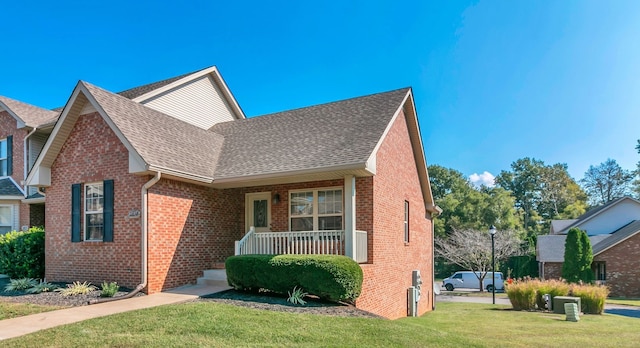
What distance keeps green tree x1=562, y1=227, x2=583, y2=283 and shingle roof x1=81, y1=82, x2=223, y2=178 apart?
2493 cm

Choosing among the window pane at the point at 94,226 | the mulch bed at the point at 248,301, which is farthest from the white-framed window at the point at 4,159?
the mulch bed at the point at 248,301

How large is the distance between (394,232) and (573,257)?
20.4 metres

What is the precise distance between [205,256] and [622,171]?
246 ft

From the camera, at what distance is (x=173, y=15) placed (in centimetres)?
1656

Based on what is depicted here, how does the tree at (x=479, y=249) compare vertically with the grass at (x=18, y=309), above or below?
below

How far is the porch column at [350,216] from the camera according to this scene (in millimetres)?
10117

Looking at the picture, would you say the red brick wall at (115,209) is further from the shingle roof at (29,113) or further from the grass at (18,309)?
the shingle roof at (29,113)

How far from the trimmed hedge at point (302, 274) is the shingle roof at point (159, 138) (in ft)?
11.0

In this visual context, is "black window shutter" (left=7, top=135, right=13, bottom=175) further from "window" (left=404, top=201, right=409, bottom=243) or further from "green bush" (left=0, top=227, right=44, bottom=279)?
"window" (left=404, top=201, right=409, bottom=243)

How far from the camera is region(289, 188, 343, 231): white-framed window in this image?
39.0ft

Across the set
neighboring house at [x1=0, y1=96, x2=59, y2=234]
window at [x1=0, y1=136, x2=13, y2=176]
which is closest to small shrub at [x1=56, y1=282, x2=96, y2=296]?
neighboring house at [x1=0, y1=96, x2=59, y2=234]

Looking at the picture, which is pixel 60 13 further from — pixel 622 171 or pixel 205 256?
pixel 622 171

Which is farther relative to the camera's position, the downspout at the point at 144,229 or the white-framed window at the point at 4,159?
the white-framed window at the point at 4,159

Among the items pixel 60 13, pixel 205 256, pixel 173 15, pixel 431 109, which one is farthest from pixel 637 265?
pixel 60 13
